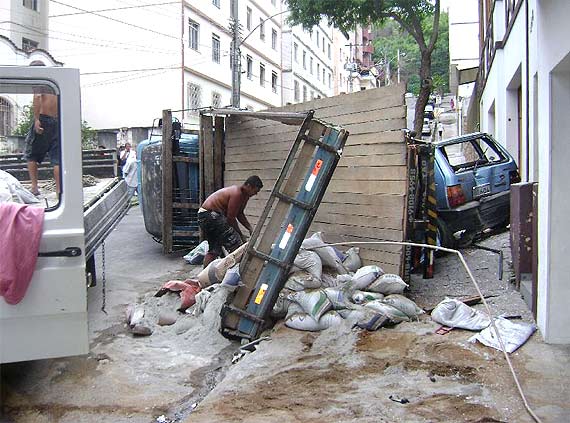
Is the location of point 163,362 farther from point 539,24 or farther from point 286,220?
point 539,24

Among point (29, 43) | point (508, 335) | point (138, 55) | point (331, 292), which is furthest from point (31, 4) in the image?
point (508, 335)

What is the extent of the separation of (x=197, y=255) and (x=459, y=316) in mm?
4632

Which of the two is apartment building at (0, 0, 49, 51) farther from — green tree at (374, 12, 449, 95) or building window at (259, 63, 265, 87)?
green tree at (374, 12, 449, 95)

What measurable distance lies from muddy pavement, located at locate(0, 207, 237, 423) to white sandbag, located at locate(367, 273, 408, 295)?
151 cm

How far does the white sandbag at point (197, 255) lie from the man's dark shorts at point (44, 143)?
5021 mm

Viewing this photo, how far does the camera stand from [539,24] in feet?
15.6

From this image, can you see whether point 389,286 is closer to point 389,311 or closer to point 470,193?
point 389,311

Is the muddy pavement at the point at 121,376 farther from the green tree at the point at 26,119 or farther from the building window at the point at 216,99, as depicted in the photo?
the building window at the point at 216,99

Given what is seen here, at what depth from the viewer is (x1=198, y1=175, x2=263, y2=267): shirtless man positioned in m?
6.96

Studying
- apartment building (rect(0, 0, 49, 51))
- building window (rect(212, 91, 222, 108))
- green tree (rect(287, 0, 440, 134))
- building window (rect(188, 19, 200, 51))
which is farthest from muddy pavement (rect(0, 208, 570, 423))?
apartment building (rect(0, 0, 49, 51))

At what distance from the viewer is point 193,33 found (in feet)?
87.3

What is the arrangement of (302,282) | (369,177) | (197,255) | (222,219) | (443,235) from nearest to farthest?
(302,282)
(369,177)
(222,219)
(443,235)
(197,255)

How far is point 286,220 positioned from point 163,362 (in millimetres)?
1639

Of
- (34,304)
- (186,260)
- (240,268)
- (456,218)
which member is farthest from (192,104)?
(34,304)
